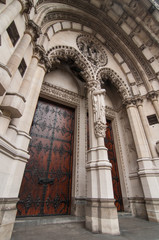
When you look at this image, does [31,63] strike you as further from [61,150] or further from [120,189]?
[120,189]

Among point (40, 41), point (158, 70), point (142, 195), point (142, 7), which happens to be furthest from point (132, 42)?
point (142, 195)

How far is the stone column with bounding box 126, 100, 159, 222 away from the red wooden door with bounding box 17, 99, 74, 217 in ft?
7.01

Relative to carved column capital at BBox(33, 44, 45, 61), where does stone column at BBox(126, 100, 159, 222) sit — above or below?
below

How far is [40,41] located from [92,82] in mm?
1867

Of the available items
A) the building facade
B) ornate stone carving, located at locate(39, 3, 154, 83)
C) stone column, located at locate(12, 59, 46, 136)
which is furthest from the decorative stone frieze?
ornate stone carving, located at locate(39, 3, 154, 83)

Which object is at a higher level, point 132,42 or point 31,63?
point 132,42

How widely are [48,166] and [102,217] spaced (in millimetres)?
1819

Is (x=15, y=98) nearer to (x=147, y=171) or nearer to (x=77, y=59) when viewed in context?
(x=77, y=59)

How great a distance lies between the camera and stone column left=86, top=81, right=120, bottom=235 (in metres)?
2.13

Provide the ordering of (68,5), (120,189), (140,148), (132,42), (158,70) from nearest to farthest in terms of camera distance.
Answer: (140,148)
(120,189)
(68,5)
(158,70)
(132,42)

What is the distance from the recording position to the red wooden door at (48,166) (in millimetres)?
2908

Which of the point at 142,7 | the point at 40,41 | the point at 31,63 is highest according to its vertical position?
the point at 142,7

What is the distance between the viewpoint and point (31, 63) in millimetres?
2785

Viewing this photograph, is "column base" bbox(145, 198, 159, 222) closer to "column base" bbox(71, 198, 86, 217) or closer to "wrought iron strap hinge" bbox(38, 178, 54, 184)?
"column base" bbox(71, 198, 86, 217)
